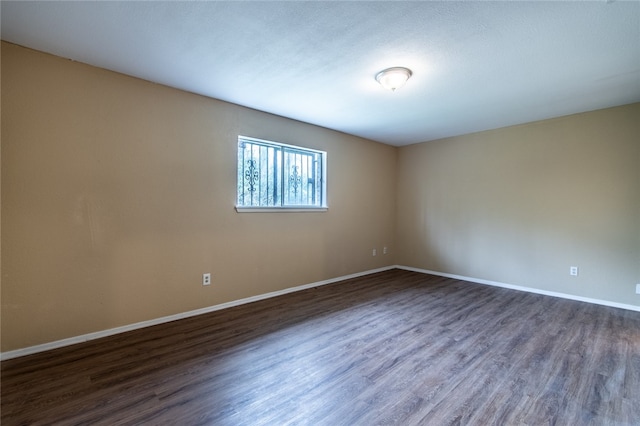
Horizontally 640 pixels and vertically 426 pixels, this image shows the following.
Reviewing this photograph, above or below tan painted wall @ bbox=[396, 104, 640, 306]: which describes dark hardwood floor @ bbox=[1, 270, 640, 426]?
below

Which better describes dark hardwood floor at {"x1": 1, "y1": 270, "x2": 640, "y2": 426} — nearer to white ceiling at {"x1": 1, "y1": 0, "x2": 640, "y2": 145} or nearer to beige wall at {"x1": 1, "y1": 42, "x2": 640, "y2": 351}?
beige wall at {"x1": 1, "y1": 42, "x2": 640, "y2": 351}

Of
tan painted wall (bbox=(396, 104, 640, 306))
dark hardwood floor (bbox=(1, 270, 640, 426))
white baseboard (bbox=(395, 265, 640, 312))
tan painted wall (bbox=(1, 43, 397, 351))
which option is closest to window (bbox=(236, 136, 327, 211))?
tan painted wall (bbox=(1, 43, 397, 351))

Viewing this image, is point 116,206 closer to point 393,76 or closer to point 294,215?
point 294,215

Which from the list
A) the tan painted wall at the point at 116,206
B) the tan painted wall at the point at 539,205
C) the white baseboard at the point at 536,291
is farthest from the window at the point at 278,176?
the white baseboard at the point at 536,291

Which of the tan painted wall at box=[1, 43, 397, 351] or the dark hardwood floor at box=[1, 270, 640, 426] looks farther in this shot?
the tan painted wall at box=[1, 43, 397, 351]

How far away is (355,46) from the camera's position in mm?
2193

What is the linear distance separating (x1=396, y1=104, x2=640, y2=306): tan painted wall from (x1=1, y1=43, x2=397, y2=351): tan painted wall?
112 inches

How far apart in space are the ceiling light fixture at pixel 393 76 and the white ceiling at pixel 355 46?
0.21ft

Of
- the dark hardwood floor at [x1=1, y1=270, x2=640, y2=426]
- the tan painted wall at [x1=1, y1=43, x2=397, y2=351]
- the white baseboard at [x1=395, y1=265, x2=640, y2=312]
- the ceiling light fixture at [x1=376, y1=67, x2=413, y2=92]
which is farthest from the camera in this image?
the white baseboard at [x1=395, y1=265, x2=640, y2=312]

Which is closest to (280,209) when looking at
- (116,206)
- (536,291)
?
Result: (116,206)

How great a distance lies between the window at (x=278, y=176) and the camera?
3.55 m

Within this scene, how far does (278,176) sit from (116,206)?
190cm

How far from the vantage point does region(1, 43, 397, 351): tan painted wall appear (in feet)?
7.25

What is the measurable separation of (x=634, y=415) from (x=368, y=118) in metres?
3.62
